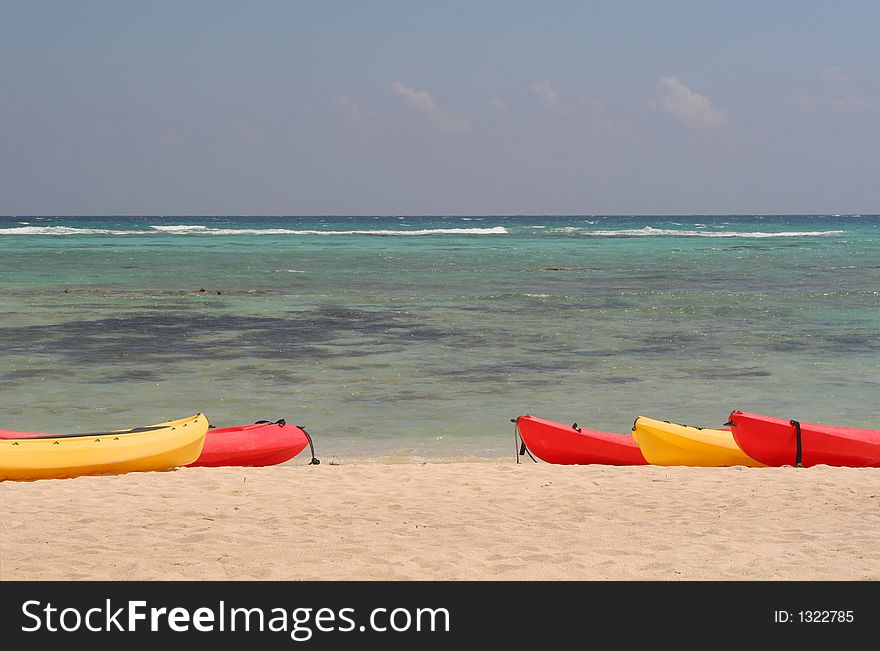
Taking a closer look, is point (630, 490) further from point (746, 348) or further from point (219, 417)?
point (746, 348)

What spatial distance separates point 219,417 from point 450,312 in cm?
1128

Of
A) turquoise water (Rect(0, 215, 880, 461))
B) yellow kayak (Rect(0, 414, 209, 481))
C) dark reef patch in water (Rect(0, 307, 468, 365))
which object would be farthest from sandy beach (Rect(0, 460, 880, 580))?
dark reef patch in water (Rect(0, 307, 468, 365))

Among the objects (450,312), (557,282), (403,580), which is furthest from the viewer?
(557,282)

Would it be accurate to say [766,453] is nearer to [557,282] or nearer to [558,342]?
[558,342]

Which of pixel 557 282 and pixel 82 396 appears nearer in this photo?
pixel 82 396

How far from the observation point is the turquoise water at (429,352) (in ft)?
38.1

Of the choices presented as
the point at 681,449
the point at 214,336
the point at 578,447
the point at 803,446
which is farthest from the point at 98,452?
the point at 214,336

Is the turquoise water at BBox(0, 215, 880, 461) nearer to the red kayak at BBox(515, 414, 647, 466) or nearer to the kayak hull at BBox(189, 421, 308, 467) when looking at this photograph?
the kayak hull at BBox(189, 421, 308, 467)

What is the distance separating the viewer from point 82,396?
12.4 m

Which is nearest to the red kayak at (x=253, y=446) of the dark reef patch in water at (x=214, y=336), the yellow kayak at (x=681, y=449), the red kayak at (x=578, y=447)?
the red kayak at (x=578, y=447)

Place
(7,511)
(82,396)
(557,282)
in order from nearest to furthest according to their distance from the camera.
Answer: (7,511)
(82,396)
(557,282)

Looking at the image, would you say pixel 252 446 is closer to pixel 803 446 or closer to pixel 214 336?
pixel 803 446

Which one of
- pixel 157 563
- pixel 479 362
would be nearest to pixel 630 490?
pixel 157 563

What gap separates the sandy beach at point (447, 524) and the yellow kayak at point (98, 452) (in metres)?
0.16
